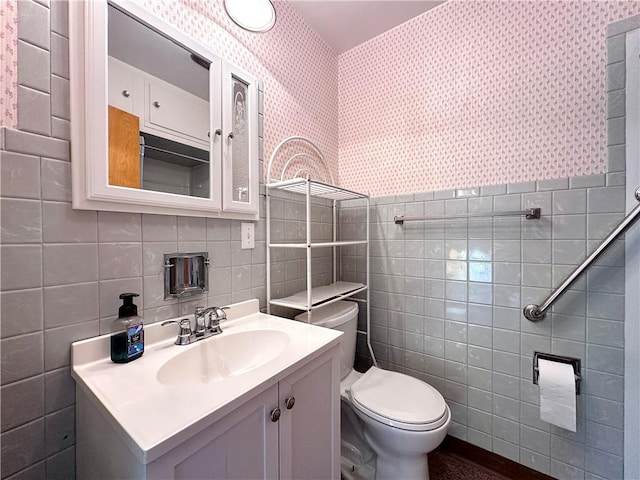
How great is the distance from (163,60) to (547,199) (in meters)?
1.64

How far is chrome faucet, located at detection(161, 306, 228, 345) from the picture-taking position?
883 mm

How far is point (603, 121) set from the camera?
1.07 m

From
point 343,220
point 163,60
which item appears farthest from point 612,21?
point 163,60

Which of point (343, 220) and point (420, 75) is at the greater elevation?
point (420, 75)

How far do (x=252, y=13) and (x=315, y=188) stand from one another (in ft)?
2.58

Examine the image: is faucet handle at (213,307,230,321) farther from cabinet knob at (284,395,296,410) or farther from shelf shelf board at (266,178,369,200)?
shelf shelf board at (266,178,369,200)

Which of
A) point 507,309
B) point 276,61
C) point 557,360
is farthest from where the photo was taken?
point 276,61

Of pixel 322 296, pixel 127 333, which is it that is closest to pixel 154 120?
pixel 127 333

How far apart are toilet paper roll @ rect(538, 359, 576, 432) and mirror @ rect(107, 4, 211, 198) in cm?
157

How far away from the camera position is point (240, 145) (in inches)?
45.6

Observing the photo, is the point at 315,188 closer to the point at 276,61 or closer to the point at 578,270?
the point at 276,61

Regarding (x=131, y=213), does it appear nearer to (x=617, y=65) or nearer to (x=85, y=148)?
(x=85, y=148)

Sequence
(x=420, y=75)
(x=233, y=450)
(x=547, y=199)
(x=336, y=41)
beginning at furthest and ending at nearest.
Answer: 1. (x=336, y=41)
2. (x=420, y=75)
3. (x=547, y=199)
4. (x=233, y=450)

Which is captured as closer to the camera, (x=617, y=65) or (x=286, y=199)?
(x=617, y=65)
